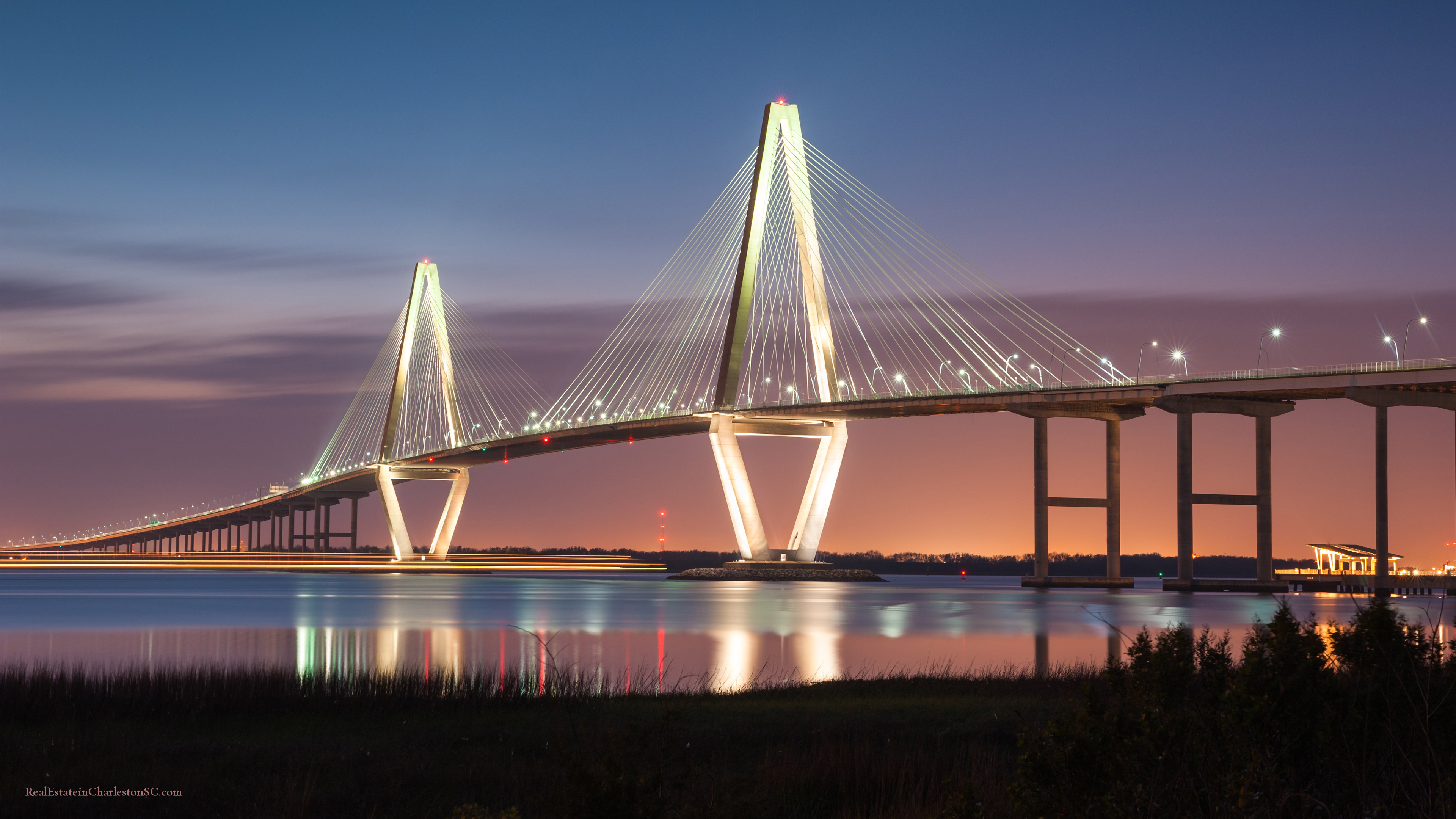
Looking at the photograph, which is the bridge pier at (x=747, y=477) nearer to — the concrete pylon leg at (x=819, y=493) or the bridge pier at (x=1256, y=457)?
the concrete pylon leg at (x=819, y=493)

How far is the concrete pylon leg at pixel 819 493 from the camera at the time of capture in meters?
71.9

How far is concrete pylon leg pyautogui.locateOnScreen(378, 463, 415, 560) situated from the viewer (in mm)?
101938

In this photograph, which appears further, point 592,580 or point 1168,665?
point 592,580

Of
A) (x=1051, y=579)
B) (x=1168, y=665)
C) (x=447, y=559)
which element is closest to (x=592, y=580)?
(x=447, y=559)

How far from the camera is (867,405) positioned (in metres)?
69.2

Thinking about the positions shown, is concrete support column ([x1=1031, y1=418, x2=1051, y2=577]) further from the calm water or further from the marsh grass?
the marsh grass

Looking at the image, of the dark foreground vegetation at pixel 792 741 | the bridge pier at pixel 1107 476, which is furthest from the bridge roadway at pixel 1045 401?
the dark foreground vegetation at pixel 792 741

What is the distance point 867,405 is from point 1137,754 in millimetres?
63123

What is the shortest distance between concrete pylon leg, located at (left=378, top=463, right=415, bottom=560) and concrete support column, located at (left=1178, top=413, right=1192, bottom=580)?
5844 centimetres

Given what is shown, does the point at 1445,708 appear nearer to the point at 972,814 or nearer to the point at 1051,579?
the point at 972,814

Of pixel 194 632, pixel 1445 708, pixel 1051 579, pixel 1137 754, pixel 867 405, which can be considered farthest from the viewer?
pixel 1051 579

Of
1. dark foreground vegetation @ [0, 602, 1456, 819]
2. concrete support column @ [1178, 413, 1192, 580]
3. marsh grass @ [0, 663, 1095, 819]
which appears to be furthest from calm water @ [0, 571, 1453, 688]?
concrete support column @ [1178, 413, 1192, 580]

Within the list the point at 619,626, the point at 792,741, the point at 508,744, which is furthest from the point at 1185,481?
the point at 508,744

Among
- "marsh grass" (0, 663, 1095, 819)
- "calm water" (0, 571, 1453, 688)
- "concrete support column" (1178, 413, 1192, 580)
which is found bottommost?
"calm water" (0, 571, 1453, 688)
